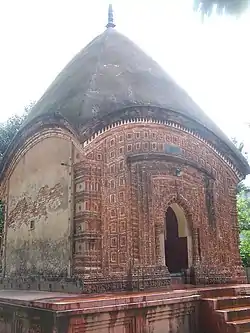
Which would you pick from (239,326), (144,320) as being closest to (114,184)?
(144,320)

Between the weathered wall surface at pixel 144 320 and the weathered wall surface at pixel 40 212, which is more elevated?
the weathered wall surface at pixel 40 212

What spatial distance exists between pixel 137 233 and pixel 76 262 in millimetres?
1213

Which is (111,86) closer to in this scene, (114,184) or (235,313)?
(114,184)

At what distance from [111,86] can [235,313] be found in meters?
4.27

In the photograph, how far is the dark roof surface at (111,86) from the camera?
6934 mm

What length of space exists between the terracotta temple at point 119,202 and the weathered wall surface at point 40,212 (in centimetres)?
2

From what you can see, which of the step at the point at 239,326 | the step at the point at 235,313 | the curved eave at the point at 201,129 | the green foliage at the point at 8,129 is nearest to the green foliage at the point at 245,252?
the curved eave at the point at 201,129

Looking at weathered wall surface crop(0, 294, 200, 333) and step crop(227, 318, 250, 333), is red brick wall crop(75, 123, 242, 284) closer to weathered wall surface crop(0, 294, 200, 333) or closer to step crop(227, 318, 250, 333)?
weathered wall surface crop(0, 294, 200, 333)

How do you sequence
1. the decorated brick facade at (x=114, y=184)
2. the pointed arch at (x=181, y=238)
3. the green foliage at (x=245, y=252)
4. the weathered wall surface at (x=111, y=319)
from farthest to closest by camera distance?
the green foliage at (x=245, y=252) < the pointed arch at (x=181, y=238) < the decorated brick facade at (x=114, y=184) < the weathered wall surface at (x=111, y=319)

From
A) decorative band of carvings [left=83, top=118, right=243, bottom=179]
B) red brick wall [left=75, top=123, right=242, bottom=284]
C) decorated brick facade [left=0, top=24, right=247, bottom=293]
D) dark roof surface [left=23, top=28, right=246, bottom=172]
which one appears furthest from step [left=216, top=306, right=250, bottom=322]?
dark roof surface [left=23, top=28, right=246, bottom=172]

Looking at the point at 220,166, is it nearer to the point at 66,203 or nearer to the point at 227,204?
the point at 227,204

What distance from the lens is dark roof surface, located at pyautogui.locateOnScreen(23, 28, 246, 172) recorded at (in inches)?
273

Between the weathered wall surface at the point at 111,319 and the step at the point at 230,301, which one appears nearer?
the weathered wall surface at the point at 111,319

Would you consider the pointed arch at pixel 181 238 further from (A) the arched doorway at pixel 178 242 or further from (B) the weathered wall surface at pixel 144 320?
(B) the weathered wall surface at pixel 144 320
